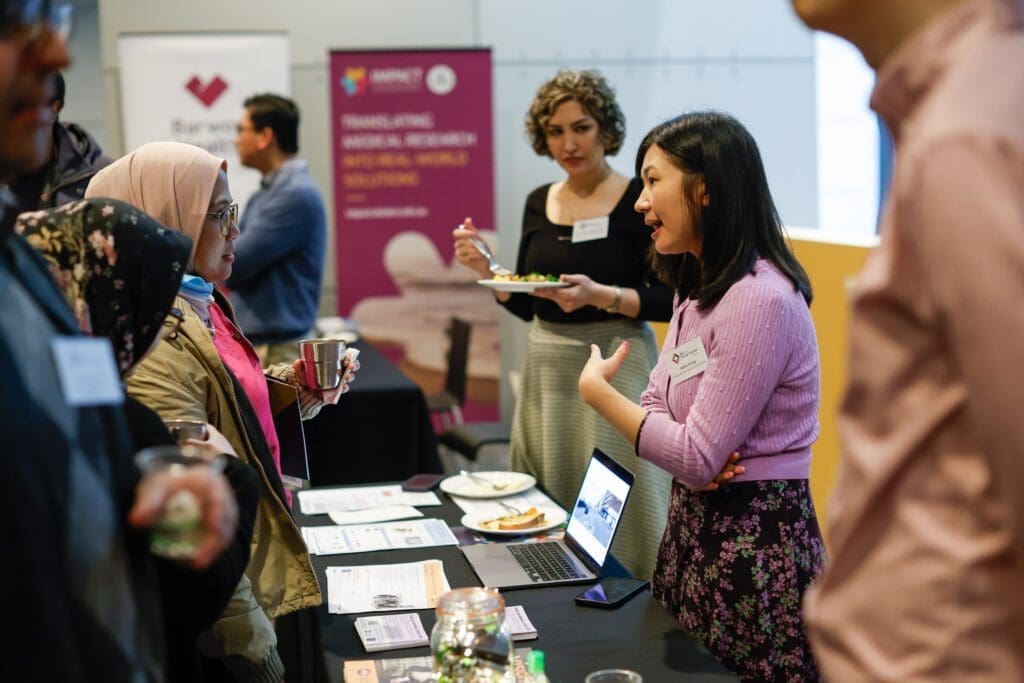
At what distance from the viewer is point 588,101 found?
3.47 metres

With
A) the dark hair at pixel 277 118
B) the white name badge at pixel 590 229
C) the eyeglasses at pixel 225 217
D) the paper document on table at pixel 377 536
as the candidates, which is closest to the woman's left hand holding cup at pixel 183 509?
the eyeglasses at pixel 225 217

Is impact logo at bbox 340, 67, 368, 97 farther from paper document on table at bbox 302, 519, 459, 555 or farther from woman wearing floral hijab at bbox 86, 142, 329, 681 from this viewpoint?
woman wearing floral hijab at bbox 86, 142, 329, 681

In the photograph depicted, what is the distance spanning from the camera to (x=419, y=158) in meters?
5.92

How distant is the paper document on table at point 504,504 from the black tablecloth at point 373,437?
1.45m

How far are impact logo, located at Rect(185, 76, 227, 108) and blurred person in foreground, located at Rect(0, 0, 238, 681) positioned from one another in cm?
498

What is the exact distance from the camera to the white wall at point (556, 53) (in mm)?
6043

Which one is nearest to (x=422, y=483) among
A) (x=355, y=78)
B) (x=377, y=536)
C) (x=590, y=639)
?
(x=377, y=536)

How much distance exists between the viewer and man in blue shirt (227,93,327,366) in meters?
4.71

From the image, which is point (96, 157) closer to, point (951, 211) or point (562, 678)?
point (562, 678)

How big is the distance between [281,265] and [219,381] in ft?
10.0

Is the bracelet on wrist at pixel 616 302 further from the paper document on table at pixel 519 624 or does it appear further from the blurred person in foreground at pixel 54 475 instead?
the blurred person in foreground at pixel 54 475

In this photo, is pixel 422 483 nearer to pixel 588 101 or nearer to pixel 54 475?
pixel 588 101

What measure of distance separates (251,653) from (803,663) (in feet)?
3.06

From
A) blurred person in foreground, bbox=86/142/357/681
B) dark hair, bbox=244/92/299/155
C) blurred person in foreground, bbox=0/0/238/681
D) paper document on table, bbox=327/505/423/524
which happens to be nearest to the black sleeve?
paper document on table, bbox=327/505/423/524
